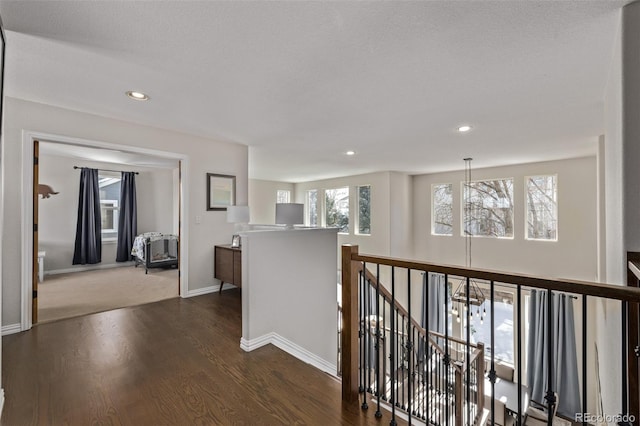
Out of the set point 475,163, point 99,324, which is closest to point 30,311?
point 99,324

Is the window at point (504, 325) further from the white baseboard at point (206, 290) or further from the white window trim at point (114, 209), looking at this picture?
the white window trim at point (114, 209)

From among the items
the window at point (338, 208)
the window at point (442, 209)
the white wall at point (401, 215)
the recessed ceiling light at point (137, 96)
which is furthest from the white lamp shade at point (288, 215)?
the window at point (442, 209)

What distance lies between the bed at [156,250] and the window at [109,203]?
0.96 metres

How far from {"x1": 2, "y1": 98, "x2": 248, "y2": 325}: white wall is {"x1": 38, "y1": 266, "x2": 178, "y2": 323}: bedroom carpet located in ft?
2.09

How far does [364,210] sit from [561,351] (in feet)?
16.6

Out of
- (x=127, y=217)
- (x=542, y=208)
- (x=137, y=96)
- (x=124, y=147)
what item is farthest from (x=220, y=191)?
(x=542, y=208)

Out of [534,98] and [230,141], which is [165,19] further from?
[534,98]

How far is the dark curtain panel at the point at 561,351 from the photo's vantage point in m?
5.58

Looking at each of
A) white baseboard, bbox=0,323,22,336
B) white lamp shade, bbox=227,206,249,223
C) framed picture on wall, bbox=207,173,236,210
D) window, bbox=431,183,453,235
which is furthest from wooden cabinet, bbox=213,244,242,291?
window, bbox=431,183,453,235

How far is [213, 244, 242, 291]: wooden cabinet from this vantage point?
3.91 metres

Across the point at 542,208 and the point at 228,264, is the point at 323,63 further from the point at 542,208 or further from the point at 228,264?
the point at 542,208

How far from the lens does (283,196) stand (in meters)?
9.59

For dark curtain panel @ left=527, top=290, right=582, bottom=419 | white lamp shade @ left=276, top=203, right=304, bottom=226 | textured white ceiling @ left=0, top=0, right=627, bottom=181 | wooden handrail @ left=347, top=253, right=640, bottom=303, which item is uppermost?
textured white ceiling @ left=0, top=0, right=627, bottom=181

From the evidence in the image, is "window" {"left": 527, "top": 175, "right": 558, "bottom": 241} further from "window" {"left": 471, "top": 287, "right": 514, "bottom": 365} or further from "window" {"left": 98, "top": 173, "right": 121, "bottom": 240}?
"window" {"left": 98, "top": 173, "right": 121, "bottom": 240}
